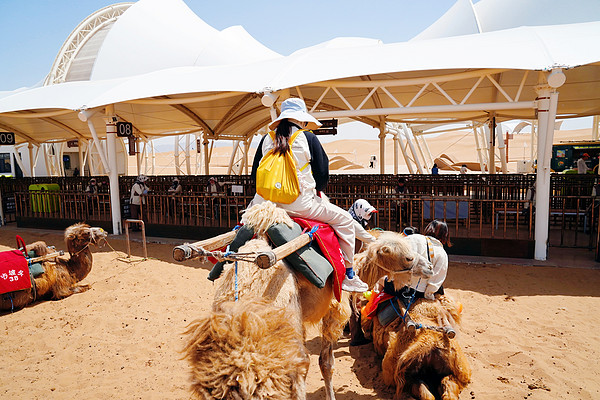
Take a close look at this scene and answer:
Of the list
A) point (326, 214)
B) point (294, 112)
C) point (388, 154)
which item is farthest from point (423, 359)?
point (388, 154)

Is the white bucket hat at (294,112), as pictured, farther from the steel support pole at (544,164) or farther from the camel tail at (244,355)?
the steel support pole at (544,164)

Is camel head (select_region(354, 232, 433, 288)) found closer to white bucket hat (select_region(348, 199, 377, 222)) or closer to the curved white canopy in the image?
white bucket hat (select_region(348, 199, 377, 222))

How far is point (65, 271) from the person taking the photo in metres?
6.40

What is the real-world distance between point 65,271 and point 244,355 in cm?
627

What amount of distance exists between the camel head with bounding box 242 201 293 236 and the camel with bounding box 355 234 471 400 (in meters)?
0.92

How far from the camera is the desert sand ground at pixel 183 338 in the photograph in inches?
143

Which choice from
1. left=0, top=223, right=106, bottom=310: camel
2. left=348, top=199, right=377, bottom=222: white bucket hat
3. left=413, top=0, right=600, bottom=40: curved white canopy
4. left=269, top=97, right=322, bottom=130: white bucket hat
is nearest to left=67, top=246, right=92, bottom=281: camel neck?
left=0, top=223, right=106, bottom=310: camel

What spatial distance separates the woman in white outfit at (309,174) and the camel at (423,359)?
0.88 ft

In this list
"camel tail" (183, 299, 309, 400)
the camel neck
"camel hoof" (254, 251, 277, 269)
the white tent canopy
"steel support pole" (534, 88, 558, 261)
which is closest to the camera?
"camel tail" (183, 299, 309, 400)

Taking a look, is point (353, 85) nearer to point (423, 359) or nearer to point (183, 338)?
point (423, 359)

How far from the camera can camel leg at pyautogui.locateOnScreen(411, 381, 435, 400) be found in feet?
9.56

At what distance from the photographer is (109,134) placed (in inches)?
417

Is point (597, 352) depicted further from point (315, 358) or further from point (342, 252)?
point (342, 252)

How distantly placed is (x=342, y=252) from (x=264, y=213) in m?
0.88
